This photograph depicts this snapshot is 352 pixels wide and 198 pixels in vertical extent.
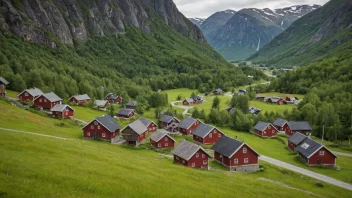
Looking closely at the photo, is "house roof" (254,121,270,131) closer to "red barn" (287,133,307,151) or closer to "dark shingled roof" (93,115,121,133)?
"red barn" (287,133,307,151)

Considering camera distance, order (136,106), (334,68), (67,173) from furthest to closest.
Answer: (334,68) < (136,106) < (67,173)

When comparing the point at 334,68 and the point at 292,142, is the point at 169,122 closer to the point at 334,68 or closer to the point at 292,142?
the point at 292,142

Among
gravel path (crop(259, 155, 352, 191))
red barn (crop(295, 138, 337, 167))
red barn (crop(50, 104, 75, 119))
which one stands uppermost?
red barn (crop(50, 104, 75, 119))

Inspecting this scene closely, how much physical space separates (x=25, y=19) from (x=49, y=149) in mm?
184482

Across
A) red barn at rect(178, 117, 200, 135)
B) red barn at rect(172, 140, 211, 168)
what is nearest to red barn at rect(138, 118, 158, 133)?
red barn at rect(178, 117, 200, 135)

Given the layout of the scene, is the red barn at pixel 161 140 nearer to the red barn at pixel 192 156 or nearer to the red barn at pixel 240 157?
the red barn at pixel 192 156

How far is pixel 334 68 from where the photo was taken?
18812cm

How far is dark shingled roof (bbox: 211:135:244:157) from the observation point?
6256 cm

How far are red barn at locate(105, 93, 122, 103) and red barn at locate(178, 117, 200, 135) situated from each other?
64.9 metres

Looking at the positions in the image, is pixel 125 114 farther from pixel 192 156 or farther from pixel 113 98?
pixel 192 156

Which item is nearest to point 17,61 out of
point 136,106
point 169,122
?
point 136,106

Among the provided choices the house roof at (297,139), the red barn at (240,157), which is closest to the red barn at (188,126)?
the house roof at (297,139)

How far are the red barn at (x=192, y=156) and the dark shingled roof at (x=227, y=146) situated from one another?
5.77 metres

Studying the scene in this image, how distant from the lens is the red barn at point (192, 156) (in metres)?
58.0
